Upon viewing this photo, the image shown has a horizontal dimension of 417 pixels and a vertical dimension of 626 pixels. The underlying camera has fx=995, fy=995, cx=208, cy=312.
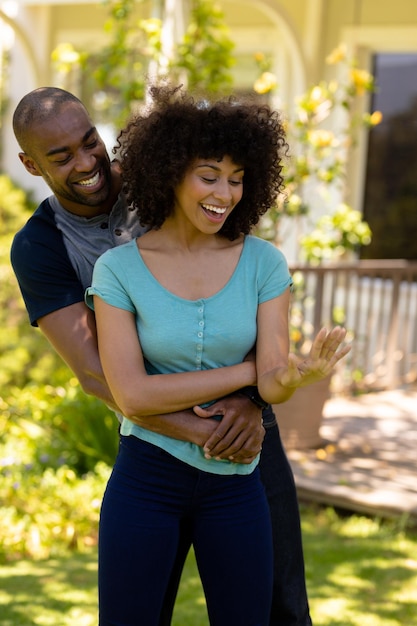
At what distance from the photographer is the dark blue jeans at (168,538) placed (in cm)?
228

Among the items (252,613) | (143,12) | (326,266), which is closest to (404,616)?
(252,613)

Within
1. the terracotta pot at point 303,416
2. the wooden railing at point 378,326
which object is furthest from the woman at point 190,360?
the wooden railing at point 378,326

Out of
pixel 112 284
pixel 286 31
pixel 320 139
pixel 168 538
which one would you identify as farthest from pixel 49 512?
pixel 286 31

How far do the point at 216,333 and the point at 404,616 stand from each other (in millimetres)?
2246

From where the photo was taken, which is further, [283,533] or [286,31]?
[286,31]

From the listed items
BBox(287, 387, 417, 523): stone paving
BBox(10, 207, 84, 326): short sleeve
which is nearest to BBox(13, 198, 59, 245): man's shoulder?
BBox(10, 207, 84, 326): short sleeve

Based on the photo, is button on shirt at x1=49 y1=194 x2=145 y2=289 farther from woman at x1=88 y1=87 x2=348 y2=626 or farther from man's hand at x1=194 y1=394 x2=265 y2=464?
man's hand at x1=194 y1=394 x2=265 y2=464

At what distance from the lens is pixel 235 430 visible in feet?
7.53

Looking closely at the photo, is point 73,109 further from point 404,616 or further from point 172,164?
A: point 404,616

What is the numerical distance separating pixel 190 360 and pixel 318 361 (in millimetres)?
341

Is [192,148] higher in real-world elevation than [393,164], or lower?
lower

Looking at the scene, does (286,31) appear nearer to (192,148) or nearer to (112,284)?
(192,148)

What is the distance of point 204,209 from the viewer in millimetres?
2342

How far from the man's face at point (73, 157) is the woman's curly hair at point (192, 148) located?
72mm
